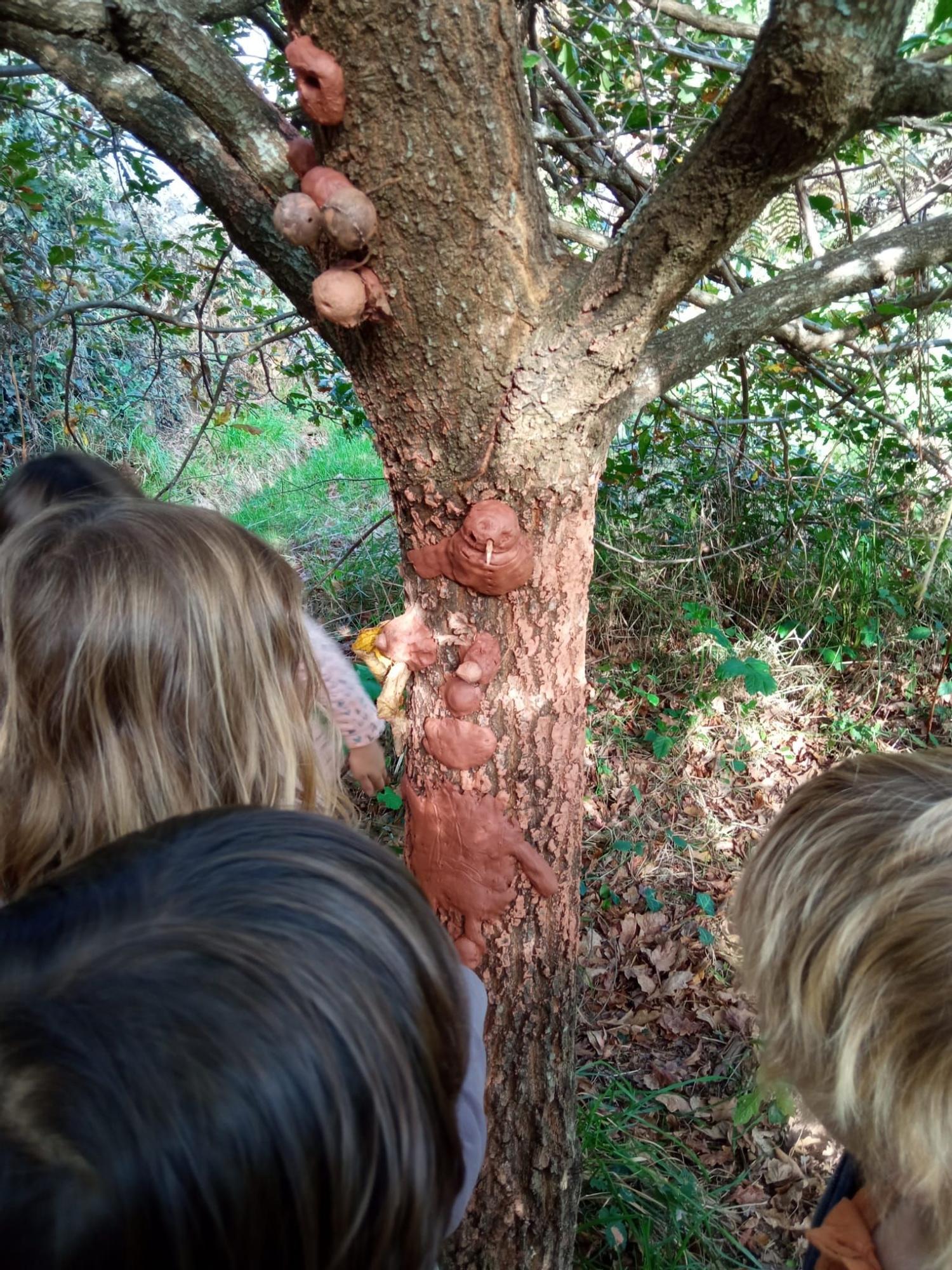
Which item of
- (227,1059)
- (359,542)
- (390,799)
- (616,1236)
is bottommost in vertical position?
(616,1236)

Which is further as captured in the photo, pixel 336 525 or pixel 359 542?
pixel 336 525

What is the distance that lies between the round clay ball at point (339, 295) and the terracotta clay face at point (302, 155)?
0.69 feet

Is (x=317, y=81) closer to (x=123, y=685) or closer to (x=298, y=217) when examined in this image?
(x=298, y=217)

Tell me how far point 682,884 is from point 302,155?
2.82 m

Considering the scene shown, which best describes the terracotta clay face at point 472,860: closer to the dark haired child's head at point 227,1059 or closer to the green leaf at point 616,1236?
the dark haired child's head at point 227,1059

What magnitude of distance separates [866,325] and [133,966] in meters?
2.28

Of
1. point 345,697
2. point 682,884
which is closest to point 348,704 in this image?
point 345,697

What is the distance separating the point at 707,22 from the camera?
1.77 m

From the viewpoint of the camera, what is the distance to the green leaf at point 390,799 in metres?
3.22

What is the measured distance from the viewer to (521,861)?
1483 mm

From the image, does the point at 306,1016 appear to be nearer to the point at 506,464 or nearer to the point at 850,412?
the point at 506,464

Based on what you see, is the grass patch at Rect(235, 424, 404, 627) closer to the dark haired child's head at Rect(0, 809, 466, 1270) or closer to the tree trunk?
the tree trunk

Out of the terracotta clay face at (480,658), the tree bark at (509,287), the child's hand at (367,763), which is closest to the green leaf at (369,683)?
the child's hand at (367,763)

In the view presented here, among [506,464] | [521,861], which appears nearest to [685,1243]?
[521,861]
